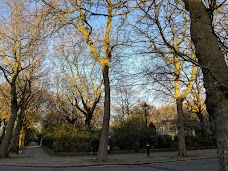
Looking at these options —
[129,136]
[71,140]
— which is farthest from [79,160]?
[129,136]

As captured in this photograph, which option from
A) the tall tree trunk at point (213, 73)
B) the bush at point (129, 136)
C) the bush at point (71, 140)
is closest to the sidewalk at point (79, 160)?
the bush at point (71, 140)

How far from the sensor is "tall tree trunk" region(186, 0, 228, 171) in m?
3.38

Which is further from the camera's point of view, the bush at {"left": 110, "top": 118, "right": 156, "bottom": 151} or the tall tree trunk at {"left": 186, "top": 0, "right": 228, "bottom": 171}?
the bush at {"left": 110, "top": 118, "right": 156, "bottom": 151}

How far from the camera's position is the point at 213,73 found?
142 inches

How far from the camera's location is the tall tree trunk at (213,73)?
3381 millimetres

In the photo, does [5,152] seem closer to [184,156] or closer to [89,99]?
[89,99]

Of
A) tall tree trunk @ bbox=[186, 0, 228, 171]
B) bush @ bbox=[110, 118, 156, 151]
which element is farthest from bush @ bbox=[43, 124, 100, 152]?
tall tree trunk @ bbox=[186, 0, 228, 171]

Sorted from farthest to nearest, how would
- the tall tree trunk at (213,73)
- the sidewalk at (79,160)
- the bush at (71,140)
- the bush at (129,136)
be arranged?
the bush at (129,136)
the bush at (71,140)
the sidewalk at (79,160)
the tall tree trunk at (213,73)

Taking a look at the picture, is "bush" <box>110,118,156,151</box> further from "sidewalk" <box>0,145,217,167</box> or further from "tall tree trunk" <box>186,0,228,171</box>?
"tall tree trunk" <box>186,0,228,171</box>

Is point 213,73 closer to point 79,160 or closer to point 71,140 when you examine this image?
point 79,160

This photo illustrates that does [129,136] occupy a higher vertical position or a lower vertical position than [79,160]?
higher

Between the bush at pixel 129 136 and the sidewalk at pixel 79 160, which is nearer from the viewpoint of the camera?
the sidewalk at pixel 79 160

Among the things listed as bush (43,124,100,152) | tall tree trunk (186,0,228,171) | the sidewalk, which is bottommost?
the sidewalk

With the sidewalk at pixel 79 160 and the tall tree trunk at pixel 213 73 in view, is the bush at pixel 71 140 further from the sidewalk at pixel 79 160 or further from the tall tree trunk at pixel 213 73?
the tall tree trunk at pixel 213 73
